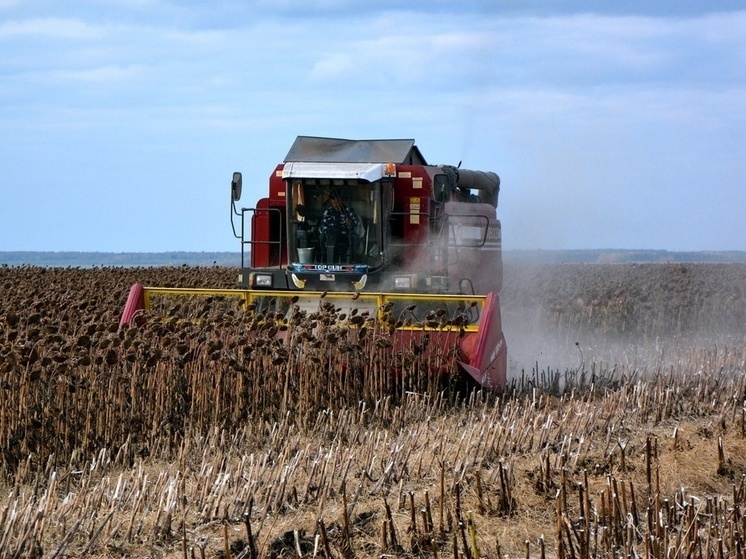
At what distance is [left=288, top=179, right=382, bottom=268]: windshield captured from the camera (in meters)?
11.5

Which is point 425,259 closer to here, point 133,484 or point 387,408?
point 387,408

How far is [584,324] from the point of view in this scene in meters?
17.4

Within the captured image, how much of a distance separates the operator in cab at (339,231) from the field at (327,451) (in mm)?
1703

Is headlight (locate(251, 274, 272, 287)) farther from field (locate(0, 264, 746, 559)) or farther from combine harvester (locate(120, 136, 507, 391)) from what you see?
field (locate(0, 264, 746, 559))

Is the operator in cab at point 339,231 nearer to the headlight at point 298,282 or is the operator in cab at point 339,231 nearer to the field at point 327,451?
the headlight at point 298,282

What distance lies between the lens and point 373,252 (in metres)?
11.5

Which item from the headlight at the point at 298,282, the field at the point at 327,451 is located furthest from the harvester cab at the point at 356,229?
the field at the point at 327,451

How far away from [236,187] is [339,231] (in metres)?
1.21

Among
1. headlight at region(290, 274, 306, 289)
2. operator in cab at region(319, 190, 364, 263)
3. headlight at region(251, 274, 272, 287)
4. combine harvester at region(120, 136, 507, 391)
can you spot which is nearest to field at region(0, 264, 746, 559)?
combine harvester at region(120, 136, 507, 391)

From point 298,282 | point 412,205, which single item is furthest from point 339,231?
point 412,205

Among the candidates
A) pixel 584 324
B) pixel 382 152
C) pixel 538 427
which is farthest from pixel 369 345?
pixel 584 324

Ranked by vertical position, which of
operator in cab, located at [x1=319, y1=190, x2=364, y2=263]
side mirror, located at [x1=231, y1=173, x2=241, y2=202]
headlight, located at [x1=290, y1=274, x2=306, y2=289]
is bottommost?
headlight, located at [x1=290, y1=274, x2=306, y2=289]

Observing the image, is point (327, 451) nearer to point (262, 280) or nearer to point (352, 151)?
point (262, 280)

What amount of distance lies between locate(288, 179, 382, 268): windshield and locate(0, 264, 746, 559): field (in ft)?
5.32
